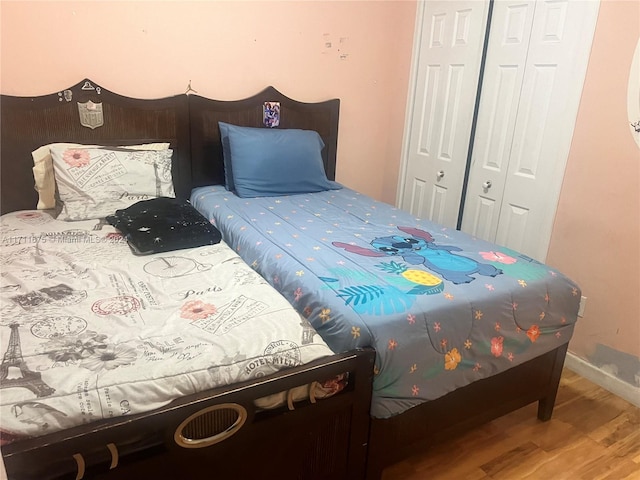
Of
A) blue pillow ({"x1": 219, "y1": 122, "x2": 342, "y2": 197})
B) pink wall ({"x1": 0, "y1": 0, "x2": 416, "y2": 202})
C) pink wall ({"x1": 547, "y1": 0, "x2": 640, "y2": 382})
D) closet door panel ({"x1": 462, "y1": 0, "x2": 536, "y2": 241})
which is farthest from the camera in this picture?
blue pillow ({"x1": 219, "y1": 122, "x2": 342, "y2": 197})

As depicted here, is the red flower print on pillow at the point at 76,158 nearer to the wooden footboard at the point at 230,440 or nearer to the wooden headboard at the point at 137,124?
the wooden headboard at the point at 137,124

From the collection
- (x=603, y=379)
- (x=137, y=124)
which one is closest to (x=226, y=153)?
(x=137, y=124)

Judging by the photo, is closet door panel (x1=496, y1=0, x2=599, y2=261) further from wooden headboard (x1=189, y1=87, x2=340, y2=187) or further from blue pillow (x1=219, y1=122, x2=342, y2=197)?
wooden headboard (x1=189, y1=87, x2=340, y2=187)

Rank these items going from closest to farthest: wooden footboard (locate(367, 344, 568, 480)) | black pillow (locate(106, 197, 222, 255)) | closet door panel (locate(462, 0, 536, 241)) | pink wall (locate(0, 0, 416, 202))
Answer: wooden footboard (locate(367, 344, 568, 480)) → black pillow (locate(106, 197, 222, 255)) → pink wall (locate(0, 0, 416, 202)) → closet door panel (locate(462, 0, 536, 241))

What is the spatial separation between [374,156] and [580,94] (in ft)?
4.97

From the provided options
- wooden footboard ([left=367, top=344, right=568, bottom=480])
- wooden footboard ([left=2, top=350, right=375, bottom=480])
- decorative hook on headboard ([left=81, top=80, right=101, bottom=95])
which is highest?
decorative hook on headboard ([left=81, top=80, right=101, bottom=95])

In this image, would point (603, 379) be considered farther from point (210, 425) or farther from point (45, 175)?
point (45, 175)

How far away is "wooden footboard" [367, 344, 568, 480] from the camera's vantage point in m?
1.56

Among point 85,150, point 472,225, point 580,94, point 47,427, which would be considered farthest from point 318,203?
point 47,427

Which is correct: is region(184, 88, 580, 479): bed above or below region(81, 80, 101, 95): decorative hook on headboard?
below

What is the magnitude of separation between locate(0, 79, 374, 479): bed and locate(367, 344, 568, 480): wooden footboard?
0.33 feet

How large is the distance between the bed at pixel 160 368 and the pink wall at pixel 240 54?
35.1 inches

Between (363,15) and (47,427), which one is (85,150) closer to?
(47,427)

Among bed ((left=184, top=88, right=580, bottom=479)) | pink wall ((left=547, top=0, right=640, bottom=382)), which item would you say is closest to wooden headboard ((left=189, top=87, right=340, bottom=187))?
bed ((left=184, top=88, right=580, bottom=479))
